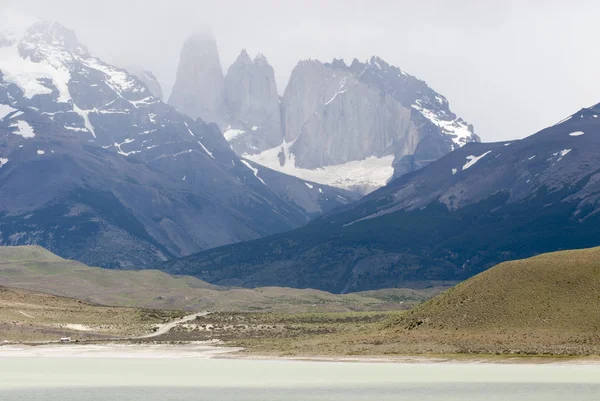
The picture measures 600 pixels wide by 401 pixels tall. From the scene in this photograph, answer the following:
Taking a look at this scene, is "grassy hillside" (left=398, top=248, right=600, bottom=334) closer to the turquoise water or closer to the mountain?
the mountain

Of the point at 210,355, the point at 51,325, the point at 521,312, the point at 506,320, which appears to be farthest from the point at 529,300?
the point at 51,325

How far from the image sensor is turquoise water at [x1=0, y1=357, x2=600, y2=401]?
87.6 meters

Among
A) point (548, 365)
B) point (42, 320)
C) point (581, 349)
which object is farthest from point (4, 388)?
point (42, 320)

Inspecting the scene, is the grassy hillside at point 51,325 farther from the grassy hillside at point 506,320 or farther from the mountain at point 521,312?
the mountain at point 521,312

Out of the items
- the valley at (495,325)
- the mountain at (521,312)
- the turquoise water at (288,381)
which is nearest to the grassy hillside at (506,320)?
the mountain at (521,312)

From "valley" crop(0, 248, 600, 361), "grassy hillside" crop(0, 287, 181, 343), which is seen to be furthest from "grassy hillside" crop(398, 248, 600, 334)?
"grassy hillside" crop(0, 287, 181, 343)

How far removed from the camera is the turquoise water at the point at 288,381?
287 feet

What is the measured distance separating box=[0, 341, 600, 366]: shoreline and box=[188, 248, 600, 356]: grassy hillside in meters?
3.01

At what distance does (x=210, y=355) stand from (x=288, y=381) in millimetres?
39795

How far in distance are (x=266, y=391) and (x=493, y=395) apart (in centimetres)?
1931

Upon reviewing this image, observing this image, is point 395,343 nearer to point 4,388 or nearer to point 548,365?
point 548,365

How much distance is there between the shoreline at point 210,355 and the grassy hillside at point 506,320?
3014 mm

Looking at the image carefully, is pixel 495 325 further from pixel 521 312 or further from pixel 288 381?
pixel 288 381

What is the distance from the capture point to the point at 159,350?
486ft
